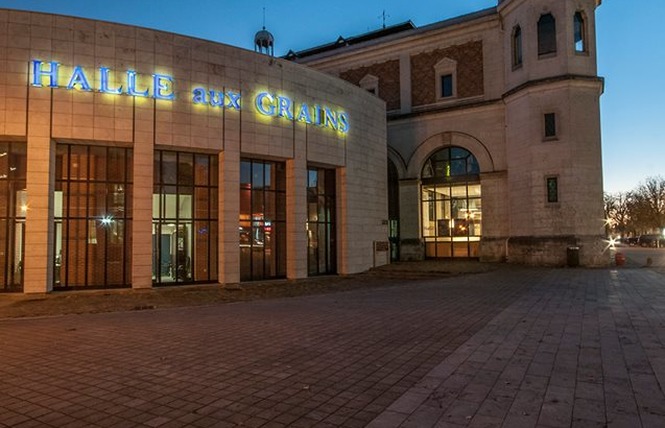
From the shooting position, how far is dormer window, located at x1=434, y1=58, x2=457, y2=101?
30484mm

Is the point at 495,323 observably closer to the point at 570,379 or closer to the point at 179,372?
the point at 570,379

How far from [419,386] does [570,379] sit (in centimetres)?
185

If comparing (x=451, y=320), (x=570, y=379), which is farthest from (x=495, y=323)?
(x=570, y=379)

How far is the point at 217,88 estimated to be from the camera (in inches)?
741

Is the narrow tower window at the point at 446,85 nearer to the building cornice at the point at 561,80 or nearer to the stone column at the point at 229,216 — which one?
the building cornice at the point at 561,80

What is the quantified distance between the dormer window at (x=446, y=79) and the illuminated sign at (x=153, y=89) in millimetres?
12099

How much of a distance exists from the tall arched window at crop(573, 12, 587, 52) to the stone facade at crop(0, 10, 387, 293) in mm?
12696

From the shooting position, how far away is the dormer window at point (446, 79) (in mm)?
30484

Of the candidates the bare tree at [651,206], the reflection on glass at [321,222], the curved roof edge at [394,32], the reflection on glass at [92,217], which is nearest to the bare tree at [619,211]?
the bare tree at [651,206]

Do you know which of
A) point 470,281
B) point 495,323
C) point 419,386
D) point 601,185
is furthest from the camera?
point 601,185

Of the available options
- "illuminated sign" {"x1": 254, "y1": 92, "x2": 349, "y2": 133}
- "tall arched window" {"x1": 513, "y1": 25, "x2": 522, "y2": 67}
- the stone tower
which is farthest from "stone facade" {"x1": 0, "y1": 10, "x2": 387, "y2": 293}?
"tall arched window" {"x1": 513, "y1": 25, "x2": 522, "y2": 67}

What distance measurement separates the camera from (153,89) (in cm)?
1745

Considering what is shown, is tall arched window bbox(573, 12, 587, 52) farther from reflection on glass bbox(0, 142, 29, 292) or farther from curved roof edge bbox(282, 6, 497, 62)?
reflection on glass bbox(0, 142, 29, 292)

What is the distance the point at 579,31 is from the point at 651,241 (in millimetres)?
46106
